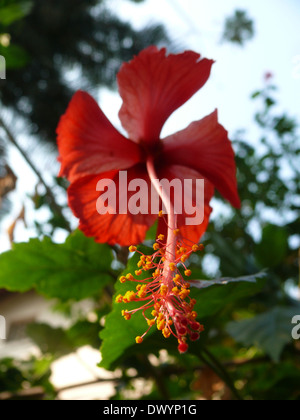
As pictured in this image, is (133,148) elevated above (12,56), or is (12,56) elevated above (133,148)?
(12,56)

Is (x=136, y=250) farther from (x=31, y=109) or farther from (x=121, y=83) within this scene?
(x=31, y=109)

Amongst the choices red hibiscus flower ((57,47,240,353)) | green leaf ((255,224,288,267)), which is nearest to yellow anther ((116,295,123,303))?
red hibiscus flower ((57,47,240,353))

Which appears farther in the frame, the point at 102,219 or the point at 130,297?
the point at 102,219

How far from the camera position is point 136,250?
0.45 meters

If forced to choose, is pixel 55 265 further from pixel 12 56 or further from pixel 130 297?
pixel 12 56

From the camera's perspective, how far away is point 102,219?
562 millimetres

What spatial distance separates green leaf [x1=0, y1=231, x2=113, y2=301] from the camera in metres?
0.61

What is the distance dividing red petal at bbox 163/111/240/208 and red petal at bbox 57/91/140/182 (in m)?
0.10

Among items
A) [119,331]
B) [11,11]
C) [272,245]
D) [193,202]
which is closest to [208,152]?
[193,202]

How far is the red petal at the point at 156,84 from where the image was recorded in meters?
0.52

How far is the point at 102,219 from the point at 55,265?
0.13 m

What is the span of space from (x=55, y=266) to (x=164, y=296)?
0.28 metres

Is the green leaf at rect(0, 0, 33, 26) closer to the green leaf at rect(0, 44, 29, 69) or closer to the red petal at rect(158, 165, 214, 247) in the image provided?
the green leaf at rect(0, 44, 29, 69)
